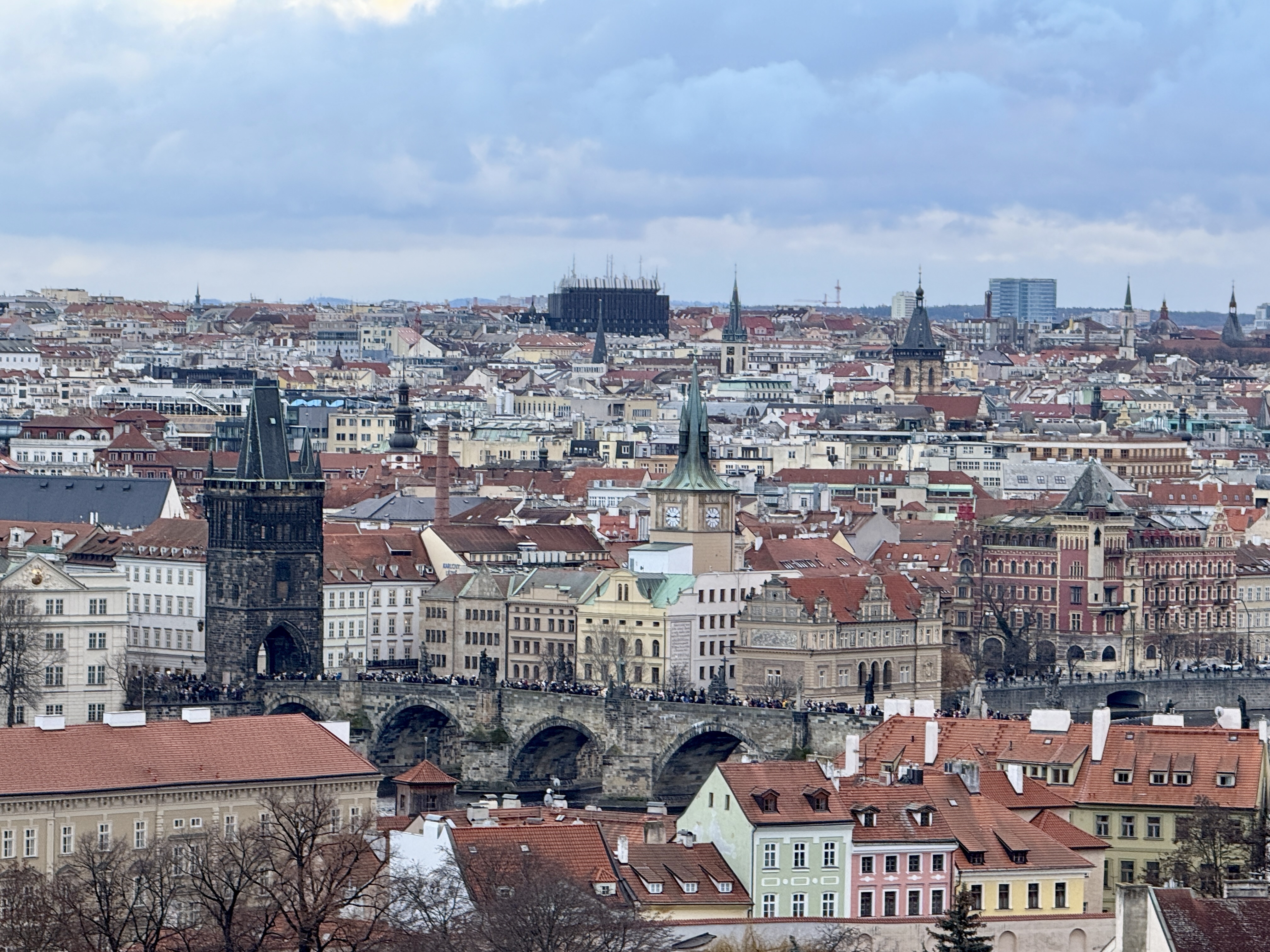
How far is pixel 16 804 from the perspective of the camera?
8638cm

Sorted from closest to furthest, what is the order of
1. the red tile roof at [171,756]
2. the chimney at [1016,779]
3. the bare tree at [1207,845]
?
the bare tree at [1207,845] < the chimney at [1016,779] < the red tile roof at [171,756]

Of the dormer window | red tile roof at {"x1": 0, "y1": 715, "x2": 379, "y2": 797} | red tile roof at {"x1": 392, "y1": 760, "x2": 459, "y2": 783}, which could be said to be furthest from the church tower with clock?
the dormer window

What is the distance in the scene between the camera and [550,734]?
13925 cm

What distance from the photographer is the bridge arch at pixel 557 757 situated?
137000 millimetres

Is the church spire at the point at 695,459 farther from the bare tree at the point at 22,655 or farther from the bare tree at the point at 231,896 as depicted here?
the bare tree at the point at 231,896

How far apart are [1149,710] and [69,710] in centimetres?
3884

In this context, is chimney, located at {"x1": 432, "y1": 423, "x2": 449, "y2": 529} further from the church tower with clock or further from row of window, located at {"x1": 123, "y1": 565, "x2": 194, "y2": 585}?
row of window, located at {"x1": 123, "y1": 565, "x2": 194, "y2": 585}

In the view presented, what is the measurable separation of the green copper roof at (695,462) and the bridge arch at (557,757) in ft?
52.8

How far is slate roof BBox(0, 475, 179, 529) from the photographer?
166 metres

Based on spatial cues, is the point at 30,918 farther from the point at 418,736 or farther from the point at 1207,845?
the point at 418,736

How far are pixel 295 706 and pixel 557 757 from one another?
8.93 metres

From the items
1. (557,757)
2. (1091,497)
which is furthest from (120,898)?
(1091,497)

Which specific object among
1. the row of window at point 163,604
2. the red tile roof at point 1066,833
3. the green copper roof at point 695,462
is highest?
the green copper roof at point 695,462

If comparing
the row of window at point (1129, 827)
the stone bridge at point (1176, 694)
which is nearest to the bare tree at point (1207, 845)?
the row of window at point (1129, 827)
